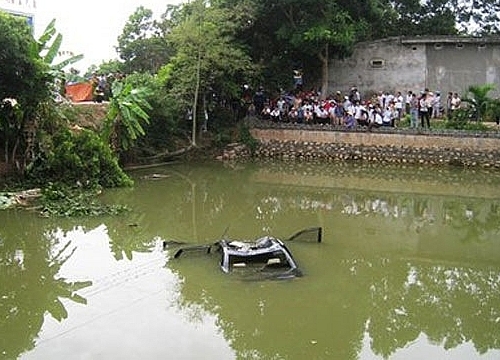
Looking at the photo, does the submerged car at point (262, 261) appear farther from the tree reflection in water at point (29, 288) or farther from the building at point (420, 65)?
the building at point (420, 65)

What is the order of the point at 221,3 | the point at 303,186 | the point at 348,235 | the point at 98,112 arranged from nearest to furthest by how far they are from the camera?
the point at 348,235
the point at 303,186
the point at 98,112
the point at 221,3

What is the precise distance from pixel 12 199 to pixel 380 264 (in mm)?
8343

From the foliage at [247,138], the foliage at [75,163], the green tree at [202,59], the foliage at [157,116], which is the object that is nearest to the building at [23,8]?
the foliage at [157,116]

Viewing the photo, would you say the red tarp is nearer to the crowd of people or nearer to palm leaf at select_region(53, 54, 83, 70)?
palm leaf at select_region(53, 54, 83, 70)

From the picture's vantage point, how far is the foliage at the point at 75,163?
16.1 meters

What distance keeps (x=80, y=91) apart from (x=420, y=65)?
43.1 feet

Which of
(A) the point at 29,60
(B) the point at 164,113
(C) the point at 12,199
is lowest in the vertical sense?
(C) the point at 12,199

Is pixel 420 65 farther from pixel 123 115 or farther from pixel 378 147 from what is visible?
pixel 123 115

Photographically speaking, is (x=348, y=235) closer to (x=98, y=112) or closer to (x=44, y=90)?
(x=44, y=90)

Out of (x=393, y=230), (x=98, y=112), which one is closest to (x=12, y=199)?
(x=98, y=112)

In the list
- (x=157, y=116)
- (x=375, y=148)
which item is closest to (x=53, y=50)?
(x=157, y=116)

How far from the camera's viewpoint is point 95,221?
13.4 metres

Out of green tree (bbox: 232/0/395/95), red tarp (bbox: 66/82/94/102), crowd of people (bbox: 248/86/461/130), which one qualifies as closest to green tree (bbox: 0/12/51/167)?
red tarp (bbox: 66/82/94/102)

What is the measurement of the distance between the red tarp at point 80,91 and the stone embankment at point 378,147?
5038 mm
